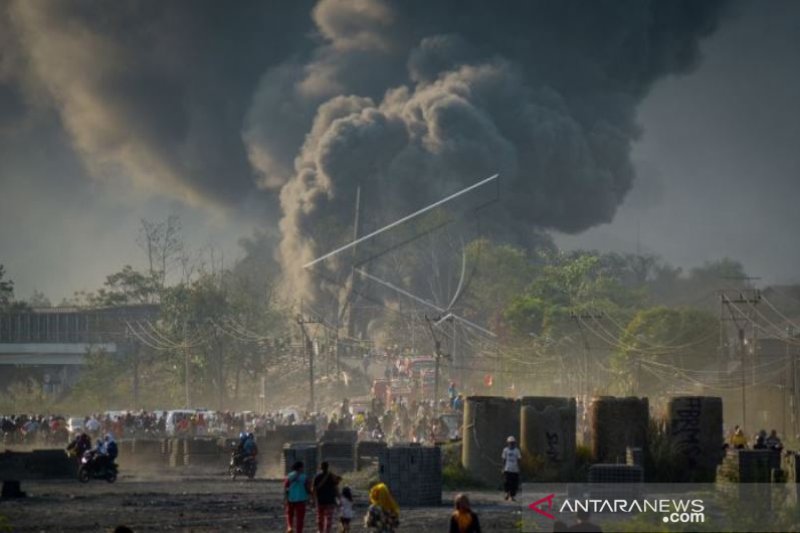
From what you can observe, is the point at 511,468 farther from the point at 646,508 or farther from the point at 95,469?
the point at 95,469

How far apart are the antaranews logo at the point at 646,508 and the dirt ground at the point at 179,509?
101 cm

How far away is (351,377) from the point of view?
113000 millimetres

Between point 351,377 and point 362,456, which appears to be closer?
point 362,456

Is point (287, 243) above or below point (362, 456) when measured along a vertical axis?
above

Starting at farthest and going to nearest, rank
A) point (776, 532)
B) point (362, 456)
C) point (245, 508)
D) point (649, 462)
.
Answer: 1. point (362, 456)
2. point (649, 462)
3. point (245, 508)
4. point (776, 532)

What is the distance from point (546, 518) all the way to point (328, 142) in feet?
430

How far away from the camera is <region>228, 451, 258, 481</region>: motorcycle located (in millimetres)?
41344

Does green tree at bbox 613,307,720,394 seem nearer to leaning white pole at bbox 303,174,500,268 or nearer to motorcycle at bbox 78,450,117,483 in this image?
motorcycle at bbox 78,450,117,483

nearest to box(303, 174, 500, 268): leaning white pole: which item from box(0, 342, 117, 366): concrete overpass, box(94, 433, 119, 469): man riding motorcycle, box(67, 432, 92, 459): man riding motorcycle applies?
box(0, 342, 117, 366): concrete overpass

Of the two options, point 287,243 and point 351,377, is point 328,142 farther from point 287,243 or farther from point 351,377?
point 351,377

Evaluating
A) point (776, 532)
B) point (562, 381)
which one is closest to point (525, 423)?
point (776, 532)

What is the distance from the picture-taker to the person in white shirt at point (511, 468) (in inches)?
1203

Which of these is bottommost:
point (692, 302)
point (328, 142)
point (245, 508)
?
point (245, 508)

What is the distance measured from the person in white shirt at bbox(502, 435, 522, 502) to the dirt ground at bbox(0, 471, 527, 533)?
347mm
